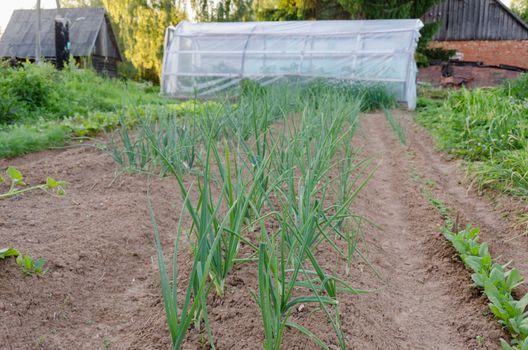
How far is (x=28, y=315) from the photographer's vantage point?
1.34 meters

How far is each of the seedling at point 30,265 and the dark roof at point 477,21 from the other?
1836 cm

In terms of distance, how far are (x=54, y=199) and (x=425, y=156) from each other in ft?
11.0

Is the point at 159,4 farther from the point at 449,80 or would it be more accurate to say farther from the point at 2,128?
the point at 2,128

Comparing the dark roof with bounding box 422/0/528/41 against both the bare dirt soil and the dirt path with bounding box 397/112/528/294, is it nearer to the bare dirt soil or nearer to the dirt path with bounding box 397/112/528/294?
the dirt path with bounding box 397/112/528/294

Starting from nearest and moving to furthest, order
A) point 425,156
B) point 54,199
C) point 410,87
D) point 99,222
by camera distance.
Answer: point 99,222 → point 54,199 → point 425,156 → point 410,87

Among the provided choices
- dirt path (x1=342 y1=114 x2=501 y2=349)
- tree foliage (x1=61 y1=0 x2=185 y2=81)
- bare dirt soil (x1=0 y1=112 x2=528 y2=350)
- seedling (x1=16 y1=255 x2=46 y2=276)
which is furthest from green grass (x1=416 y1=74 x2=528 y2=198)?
tree foliage (x1=61 y1=0 x2=185 y2=81)

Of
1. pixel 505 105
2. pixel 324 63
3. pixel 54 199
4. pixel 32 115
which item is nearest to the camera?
pixel 54 199

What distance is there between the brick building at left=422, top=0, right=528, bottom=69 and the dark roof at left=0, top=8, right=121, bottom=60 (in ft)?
43.9

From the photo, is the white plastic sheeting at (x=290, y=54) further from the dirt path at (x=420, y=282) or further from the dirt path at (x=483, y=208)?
the dirt path at (x=420, y=282)

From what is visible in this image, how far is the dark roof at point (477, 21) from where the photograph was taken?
1692cm

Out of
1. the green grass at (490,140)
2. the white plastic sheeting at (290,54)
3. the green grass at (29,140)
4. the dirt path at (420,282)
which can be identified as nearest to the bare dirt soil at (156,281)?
the dirt path at (420,282)

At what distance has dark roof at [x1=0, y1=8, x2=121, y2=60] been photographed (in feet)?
60.1

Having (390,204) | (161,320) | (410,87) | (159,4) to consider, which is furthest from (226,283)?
(159,4)

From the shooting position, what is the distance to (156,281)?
1.65 meters
